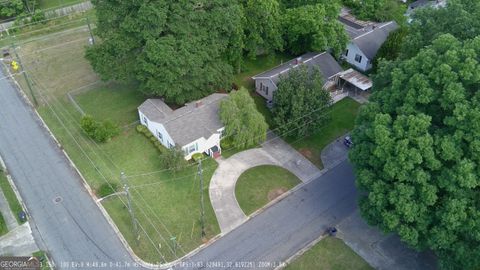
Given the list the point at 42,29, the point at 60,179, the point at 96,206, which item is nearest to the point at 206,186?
the point at 96,206

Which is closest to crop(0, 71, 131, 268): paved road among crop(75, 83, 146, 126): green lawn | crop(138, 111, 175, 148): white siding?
crop(75, 83, 146, 126): green lawn

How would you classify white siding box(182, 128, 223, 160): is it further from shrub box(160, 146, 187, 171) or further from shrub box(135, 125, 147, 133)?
shrub box(135, 125, 147, 133)

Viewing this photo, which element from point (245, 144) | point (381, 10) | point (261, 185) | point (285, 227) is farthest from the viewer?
point (381, 10)

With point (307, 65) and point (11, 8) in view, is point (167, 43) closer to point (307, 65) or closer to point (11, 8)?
point (307, 65)

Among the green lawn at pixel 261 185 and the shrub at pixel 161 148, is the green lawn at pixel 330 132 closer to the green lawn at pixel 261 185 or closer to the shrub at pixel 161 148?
the green lawn at pixel 261 185

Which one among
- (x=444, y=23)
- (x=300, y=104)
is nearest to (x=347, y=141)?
(x=300, y=104)

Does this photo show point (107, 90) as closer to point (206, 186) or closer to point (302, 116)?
point (206, 186)

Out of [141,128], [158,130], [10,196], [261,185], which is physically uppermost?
[158,130]

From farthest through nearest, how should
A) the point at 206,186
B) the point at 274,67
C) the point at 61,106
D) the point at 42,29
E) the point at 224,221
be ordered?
the point at 42,29
the point at 274,67
the point at 61,106
the point at 206,186
the point at 224,221
